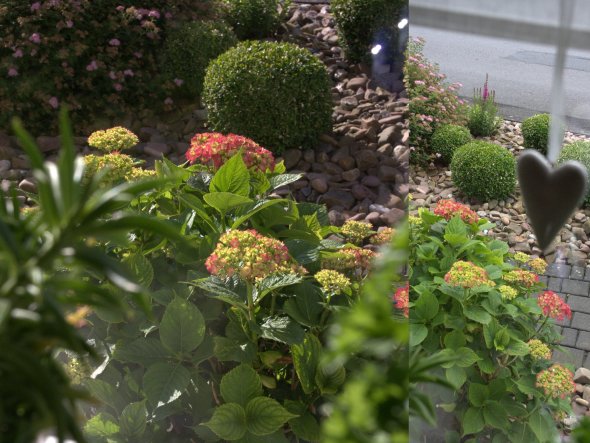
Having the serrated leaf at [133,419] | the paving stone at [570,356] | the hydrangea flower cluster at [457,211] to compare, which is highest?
the hydrangea flower cluster at [457,211]

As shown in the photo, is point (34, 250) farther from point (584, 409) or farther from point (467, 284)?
point (584, 409)

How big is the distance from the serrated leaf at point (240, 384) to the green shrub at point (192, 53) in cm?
233

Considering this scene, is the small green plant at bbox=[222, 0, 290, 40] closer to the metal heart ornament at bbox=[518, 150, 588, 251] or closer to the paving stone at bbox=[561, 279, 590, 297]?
the paving stone at bbox=[561, 279, 590, 297]

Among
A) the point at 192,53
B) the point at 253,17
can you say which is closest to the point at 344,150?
the point at 192,53

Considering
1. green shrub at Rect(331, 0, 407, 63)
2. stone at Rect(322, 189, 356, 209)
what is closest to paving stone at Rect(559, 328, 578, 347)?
stone at Rect(322, 189, 356, 209)

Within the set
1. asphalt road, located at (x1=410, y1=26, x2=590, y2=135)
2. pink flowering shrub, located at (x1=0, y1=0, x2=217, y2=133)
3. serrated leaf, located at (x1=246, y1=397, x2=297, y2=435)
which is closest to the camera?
asphalt road, located at (x1=410, y1=26, x2=590, y2=135)

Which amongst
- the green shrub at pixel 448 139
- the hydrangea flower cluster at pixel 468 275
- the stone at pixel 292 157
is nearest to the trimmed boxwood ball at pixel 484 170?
the green shrub at pixel 448 139

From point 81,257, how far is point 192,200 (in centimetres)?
119

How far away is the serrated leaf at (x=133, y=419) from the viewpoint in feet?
4.05

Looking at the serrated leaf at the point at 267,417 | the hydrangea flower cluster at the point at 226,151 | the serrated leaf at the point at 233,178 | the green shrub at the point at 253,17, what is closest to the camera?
the serrated leaf at the point at 267,417

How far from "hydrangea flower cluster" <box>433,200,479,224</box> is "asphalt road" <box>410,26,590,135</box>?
198mm

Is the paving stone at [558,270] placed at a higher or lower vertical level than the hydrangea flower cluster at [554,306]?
higher

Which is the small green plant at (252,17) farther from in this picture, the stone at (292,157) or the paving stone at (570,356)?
the paving stone at (570,356)

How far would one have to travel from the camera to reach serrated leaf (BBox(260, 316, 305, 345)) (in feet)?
4.05
